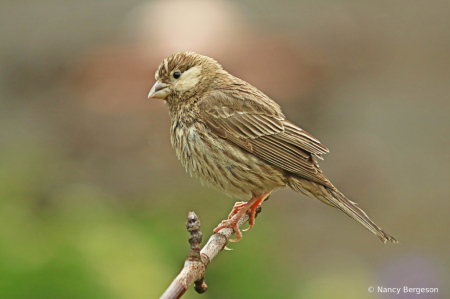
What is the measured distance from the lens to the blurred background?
508 cm

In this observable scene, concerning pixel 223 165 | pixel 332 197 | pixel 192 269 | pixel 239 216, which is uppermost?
pixel 332 197

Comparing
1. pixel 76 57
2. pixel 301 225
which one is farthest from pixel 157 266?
pixel 76 57

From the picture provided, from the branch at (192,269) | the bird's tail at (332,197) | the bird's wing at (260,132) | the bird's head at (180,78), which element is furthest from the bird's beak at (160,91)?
the branch at (192,269)

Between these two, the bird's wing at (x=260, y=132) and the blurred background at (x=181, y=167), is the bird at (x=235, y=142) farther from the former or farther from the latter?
the blurred background at (x=181, y=167)

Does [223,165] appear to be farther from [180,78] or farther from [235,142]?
[180,78]

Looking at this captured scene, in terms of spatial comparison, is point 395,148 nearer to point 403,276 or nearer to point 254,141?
point 403,276

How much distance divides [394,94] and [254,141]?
6242 mm

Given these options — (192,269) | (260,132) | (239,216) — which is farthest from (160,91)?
(192,269)

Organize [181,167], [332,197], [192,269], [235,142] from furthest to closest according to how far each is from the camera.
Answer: [181,167] → [235,142] → [332,197] → [192,269]

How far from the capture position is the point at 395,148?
8.35 metres

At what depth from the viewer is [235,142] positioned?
13.1 feet

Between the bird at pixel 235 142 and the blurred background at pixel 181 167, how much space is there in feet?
4.40

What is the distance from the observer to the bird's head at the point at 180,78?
418 cm

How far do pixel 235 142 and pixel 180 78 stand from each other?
71 cm
